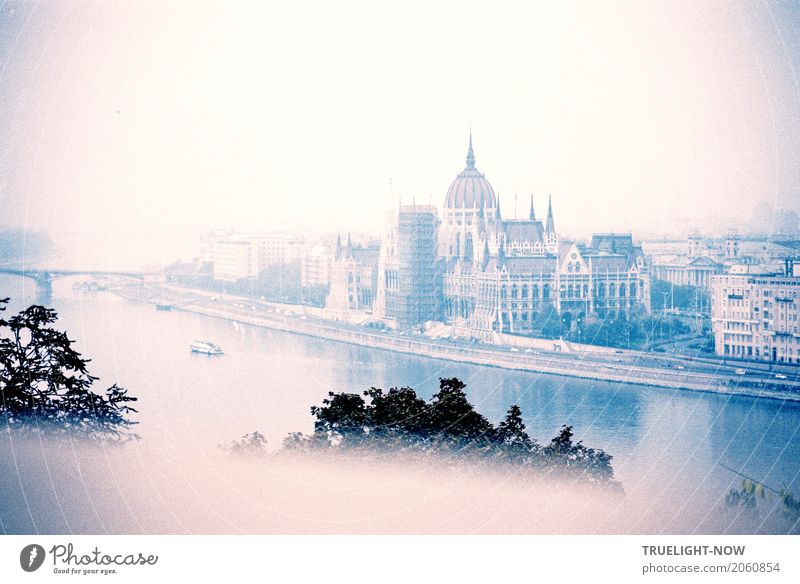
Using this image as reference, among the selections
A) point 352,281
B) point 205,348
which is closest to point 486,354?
point 352,281

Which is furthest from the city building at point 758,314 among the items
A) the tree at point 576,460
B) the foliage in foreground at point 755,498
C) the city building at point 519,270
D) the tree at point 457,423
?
the tree at point 457,423

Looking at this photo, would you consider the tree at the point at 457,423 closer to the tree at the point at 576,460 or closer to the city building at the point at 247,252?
the tree at the point at 576,460

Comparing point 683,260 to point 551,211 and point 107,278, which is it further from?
point 107,278

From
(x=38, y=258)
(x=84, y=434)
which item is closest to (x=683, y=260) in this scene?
(x=38, y=258)

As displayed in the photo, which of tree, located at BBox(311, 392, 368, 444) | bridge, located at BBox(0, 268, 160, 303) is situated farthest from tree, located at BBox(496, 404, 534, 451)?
bridge, located at BBox(0, 268, 160, 303)

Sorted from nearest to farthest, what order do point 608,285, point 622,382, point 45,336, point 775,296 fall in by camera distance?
point 45,336 < point 775,296 < point 622,382 < point 608,285

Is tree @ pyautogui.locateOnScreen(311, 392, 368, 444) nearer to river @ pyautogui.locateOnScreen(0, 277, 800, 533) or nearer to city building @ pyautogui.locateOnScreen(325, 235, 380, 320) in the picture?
river @ pyautogui.locateOnScreen(0, 277, 800, 533)
